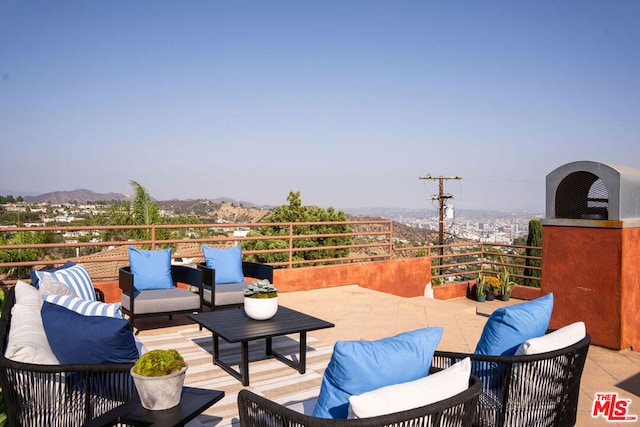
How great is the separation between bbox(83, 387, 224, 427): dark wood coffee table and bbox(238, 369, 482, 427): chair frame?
254 millimetres

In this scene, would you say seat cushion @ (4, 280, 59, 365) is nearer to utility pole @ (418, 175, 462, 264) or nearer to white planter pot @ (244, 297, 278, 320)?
white planter pot @ (244, 297, 278, 320)

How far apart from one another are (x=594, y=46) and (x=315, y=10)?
1085 cm

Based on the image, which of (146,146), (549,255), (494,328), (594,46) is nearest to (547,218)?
(549,255)

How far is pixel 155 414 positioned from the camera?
1.95 meters

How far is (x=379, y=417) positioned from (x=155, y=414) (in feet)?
3.06

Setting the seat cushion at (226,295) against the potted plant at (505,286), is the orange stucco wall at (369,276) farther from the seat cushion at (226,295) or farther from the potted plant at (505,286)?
the seat cushion at (226,295)

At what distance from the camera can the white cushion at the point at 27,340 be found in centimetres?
225

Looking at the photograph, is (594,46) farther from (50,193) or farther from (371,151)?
(50,193)

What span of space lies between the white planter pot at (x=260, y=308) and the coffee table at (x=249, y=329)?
50mm

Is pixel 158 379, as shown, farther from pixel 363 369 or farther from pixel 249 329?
pixel 249 329

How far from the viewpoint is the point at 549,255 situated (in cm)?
583

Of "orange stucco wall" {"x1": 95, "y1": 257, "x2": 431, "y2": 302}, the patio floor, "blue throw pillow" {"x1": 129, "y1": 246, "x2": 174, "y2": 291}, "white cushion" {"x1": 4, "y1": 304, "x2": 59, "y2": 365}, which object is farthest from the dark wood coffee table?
"orange stucco wall" {"x1": 95, "y1": 257, "x2": 431, "y2": 302}

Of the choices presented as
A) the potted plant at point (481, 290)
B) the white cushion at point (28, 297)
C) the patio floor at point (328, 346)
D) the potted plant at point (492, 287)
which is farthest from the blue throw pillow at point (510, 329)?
the potted plant at point (492, 287)

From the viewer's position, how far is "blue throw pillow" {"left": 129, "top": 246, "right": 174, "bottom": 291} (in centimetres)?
525
